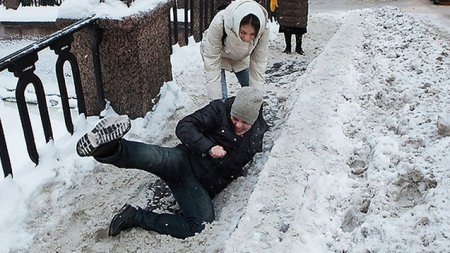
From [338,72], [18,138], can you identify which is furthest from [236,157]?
[18,138]

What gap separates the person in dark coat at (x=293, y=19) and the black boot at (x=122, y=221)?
4.79m

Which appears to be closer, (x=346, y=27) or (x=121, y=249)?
(x=121, y=249)

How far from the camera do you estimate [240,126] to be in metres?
3.46

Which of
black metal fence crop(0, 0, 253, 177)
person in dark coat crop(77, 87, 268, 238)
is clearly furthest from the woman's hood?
black metal fence crop(0, 0, 253, 177)

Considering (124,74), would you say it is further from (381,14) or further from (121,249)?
(381,14)

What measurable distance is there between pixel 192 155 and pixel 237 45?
1.12 m

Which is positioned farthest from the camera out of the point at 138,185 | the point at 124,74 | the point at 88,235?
the point at 124,74

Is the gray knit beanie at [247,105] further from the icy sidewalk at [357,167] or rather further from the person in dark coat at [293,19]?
the person in dark coat at [293,19]

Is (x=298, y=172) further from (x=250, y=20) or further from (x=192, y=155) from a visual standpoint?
(x=250, y=20)

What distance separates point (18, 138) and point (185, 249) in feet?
18.4

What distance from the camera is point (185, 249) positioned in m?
3.07

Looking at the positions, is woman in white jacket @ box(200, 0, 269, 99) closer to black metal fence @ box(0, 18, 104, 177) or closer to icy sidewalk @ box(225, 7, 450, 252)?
icy sidewalk @ box(225, 7, 450, 252)

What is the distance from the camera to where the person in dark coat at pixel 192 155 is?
319 cm

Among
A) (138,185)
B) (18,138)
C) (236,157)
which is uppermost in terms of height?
(236,157)
